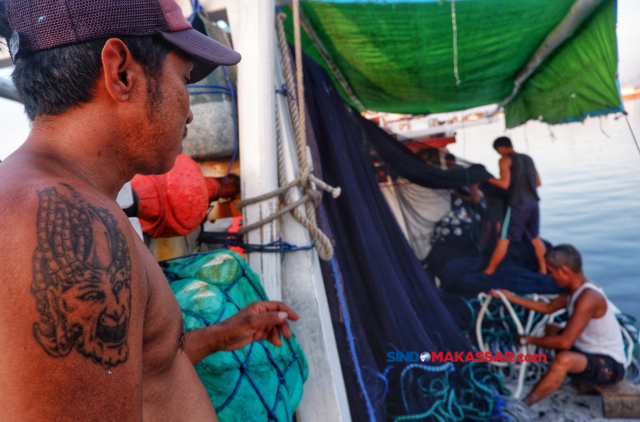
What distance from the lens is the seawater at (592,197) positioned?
4676mm

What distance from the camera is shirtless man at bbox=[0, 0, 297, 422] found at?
508 millimetres

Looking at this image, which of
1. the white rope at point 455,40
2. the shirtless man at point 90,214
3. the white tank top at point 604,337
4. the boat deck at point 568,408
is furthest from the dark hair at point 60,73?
the white tank top at point 604,337

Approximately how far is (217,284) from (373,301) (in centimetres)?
105

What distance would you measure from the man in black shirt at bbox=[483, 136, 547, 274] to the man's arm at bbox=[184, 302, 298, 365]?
10.0 feet

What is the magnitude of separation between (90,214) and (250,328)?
0.71 m

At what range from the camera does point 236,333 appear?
1189 mm

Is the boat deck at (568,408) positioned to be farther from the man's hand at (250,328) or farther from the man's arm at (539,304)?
A: the man's hand at (250,328)

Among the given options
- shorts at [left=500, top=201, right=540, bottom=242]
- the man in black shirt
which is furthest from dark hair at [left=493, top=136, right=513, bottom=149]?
shorts at [left=500, top=201, right=540, bottom=242]

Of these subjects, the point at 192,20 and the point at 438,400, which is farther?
the point at 438,400

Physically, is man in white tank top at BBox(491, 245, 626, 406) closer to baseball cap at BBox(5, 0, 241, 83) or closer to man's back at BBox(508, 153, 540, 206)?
man's back at BBox(508, 153, 540, 206)

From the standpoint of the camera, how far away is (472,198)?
12.2 ft

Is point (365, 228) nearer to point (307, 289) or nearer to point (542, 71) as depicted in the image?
point (307, 289)

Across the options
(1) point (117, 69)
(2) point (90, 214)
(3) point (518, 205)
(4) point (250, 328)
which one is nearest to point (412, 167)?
(3) point (518, 205)

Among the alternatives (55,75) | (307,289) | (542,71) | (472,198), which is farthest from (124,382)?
(542,71)
